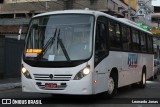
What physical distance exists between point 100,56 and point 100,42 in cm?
45

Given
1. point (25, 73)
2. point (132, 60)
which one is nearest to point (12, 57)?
point (132, 60)

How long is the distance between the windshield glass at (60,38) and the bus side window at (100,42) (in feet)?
1.21

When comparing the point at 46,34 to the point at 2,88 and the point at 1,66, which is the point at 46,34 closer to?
the point at 2,88

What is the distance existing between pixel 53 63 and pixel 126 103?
2.76 m

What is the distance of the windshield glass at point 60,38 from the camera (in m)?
12.6

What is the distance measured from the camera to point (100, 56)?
520 inches

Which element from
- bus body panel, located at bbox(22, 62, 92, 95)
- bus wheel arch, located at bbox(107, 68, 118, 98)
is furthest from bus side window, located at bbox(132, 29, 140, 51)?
bus body panel, located at bbox(22, 62, 92, 95)

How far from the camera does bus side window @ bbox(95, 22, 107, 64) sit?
42.3 feet

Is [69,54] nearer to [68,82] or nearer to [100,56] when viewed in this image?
[68,82]

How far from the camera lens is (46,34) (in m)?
13.0

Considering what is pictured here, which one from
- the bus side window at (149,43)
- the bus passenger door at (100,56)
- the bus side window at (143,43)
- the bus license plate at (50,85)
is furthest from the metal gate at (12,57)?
the bus license plate at (50,85)

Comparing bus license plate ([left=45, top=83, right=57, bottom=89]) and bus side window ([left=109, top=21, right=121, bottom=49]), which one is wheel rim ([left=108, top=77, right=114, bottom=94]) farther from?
bus license plate ([left=45, top=83, right=57, bottom=89])

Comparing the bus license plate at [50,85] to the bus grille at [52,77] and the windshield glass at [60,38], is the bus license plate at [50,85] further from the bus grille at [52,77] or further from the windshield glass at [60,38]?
the windshield glass at [60,38]

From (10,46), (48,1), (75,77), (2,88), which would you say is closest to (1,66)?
(10,46)
